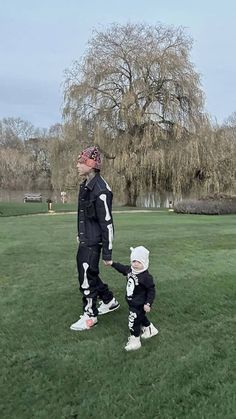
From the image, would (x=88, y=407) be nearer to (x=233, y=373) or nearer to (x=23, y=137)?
(x=233, y=373)

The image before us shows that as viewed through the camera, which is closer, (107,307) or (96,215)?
(96,215)

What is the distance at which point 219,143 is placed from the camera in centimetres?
3011

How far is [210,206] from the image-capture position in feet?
80.3

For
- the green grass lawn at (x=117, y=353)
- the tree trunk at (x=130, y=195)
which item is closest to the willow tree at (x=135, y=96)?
the tree trunk at (x=130, y=195)

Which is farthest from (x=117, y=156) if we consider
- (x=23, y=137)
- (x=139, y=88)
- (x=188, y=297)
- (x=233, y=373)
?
(x=23, y=137)

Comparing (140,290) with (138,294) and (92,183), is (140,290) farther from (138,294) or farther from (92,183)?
(92,183)

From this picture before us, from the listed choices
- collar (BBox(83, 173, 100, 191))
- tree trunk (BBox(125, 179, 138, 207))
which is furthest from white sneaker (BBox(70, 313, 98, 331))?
tree trunk (BBox(125, 179, 138, 207))

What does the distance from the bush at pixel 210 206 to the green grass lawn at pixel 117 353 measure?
1731 centimetres

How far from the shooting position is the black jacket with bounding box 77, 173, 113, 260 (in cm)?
453

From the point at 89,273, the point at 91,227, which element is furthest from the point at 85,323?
the point at 91,227

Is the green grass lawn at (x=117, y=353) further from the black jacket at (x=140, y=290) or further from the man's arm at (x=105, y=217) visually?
the man's arm at (x=105, y=217)

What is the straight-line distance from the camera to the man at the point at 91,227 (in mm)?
4547

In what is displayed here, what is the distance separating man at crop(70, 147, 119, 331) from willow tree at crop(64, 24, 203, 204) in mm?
24623

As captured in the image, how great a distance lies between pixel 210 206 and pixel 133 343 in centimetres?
2091
